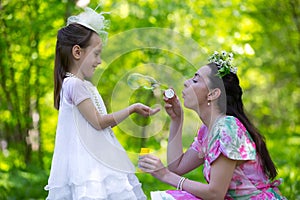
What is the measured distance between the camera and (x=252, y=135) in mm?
2623

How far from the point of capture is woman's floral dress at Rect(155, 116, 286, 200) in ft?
8.12

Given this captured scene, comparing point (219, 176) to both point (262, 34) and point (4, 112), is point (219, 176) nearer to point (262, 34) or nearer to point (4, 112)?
point (4, 112)

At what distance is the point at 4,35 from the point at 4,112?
36.7 inches

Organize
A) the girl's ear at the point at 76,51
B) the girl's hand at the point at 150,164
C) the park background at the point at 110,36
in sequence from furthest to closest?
the park background at the point at 110,36 < the girl's ear at the point at 76,51 < the girl's hand at the point at 150,164

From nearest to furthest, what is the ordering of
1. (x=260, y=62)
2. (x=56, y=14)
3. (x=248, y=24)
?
1. (x=56, y=14)
2. (x=248, y=24)
3. (x=260, y=62)

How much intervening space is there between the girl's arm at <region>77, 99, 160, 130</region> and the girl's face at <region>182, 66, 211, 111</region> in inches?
6.8

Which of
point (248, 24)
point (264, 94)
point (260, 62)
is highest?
point (248, 24)

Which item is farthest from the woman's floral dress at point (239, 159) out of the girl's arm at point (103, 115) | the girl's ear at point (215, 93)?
the girl's arm at point (103, 115)

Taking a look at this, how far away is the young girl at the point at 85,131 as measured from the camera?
8.57 ft

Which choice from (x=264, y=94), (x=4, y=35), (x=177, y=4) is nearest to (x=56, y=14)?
(x=4, y=35)

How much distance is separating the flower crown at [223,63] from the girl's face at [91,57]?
1.87 ft

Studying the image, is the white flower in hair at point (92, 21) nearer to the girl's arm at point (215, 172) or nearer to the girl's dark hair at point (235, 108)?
the girl's dark hair at point (235, 108)

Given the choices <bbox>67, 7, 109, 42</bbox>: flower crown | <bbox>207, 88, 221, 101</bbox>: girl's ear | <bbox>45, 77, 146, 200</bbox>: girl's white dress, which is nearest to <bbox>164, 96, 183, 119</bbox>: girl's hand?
<bbox>207, 88, 221, 101</bbox>: girl's ear

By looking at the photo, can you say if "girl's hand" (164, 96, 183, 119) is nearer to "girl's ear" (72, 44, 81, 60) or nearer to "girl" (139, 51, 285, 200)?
"girl" (139, 51, 285, 200)
